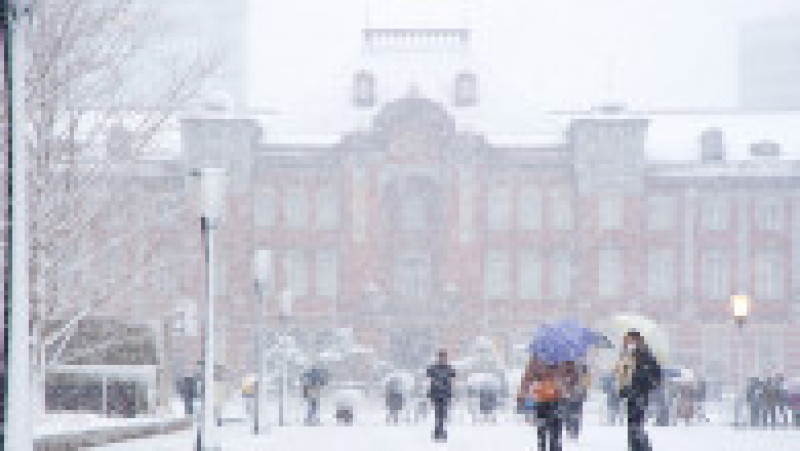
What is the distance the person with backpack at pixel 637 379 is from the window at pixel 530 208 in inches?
1916

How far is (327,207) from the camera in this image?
62531 millimetres

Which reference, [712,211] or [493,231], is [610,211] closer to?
[712,211]

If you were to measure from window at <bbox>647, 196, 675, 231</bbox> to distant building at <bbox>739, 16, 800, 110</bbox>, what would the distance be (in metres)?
103

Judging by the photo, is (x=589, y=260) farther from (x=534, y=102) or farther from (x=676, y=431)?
(x=676, y=431)

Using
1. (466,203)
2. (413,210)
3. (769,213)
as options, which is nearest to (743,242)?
(769,213)

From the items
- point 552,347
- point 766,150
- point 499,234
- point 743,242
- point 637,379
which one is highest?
point 766,150

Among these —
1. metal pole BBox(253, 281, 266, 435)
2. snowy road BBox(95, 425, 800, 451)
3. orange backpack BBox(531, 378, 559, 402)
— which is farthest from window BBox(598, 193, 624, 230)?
orange backpack BBox(531, 378, 559, 402)

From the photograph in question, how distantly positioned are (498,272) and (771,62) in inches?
4430

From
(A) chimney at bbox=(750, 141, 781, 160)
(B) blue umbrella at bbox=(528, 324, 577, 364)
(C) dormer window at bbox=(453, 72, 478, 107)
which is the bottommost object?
(B) blue umbrella at bbox=(528, 324, 577, 364)

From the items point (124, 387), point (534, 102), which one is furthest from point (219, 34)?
point (124, 387)

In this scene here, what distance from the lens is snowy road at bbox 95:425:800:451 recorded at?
18969 mm

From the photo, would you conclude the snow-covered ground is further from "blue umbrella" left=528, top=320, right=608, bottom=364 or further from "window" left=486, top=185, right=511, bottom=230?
"window" left=486, top=185, right=511, bottom=230

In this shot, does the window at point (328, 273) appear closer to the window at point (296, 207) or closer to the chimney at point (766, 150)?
the window at point (296, 207)

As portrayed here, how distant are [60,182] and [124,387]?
8.60m
